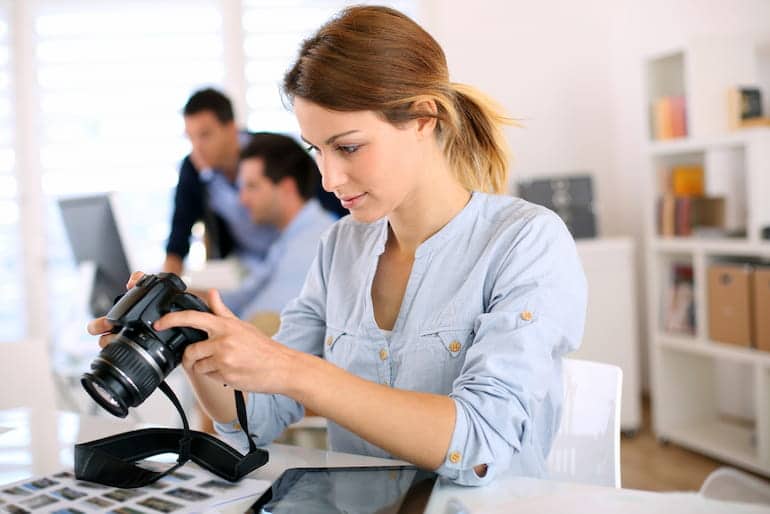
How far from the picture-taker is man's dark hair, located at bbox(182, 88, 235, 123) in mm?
3129

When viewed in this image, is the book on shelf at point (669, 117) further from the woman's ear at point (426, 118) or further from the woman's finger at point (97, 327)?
the woman's finger at point (97, 327)

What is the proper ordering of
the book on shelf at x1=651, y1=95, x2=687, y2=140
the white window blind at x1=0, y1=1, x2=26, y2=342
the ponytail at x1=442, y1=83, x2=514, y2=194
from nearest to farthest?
the ponytail at x1=442, y1=83, x2=514, y2=194, the book on shelf at x1=651, y1=95, x2=687, y2=140, the white window blind at x1=0, y1=1, x2=26, y2=342

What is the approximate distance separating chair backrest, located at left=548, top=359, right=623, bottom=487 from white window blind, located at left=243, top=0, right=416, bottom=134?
323 centimetres

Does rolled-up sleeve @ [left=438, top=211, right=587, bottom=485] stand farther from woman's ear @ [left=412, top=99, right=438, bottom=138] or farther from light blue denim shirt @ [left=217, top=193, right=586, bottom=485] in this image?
woman's ear @ [left=412, top=99, right=438, bottom=138]

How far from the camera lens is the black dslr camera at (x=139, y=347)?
92 cm

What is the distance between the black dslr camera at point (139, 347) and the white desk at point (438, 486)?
A: 7.2 inches

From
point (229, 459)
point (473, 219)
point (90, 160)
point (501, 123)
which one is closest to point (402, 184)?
point (473, 219)

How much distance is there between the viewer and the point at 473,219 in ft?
4.13

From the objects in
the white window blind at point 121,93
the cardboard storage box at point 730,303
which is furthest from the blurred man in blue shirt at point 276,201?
the white window blind at point 121,93

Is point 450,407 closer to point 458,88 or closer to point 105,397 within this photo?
point 105,397

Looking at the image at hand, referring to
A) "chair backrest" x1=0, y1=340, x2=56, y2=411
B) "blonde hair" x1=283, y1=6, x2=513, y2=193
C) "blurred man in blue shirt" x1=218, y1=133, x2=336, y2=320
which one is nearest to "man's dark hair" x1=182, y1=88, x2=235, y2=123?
"blurred man in blue shirt" x1=218, y1=133, x2=336, y2=320

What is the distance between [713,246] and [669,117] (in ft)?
1.98

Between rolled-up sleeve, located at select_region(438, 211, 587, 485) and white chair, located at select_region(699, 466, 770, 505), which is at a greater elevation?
rolled-up sleeve, located at select_region(438, 211, 587, 485)

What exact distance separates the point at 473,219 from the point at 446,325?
0.19 meters
